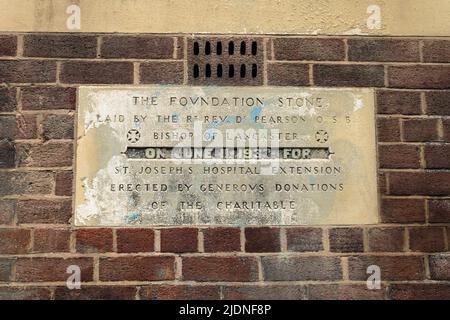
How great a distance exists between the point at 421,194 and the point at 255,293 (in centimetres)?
118

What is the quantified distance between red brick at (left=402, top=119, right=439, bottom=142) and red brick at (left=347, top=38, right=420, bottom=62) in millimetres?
406

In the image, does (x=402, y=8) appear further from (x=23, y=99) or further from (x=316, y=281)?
(x=23, y=99)

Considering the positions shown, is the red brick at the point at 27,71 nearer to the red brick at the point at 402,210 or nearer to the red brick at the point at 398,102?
the red brick at the point at 398,102

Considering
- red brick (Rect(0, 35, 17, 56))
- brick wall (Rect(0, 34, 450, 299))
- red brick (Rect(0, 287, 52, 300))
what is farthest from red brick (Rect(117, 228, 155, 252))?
red brick (Rect(0, 35, 17, 56))

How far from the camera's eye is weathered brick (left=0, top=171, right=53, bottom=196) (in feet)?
13.5

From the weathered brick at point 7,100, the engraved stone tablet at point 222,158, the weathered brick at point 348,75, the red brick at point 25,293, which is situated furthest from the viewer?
the weathered brick at point 348,75

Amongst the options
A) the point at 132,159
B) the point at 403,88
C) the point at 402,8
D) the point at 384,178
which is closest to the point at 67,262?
the point at 132,159

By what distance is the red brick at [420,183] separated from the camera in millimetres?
4207

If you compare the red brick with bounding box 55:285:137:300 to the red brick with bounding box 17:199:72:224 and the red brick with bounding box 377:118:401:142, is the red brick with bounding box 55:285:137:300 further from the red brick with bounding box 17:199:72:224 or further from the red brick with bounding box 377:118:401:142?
the red brick with bounding box 377:118:401:142

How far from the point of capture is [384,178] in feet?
13.8

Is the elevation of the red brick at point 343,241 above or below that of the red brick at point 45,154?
below

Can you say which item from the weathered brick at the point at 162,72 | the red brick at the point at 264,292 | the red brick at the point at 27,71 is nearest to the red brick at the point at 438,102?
the red brick at the point at 264,292

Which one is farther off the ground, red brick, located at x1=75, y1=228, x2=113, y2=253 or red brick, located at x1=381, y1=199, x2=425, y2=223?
red brick, located at x1=381, y1=199, x2=425, y2=223

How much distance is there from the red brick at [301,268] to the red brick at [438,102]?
113 cm
